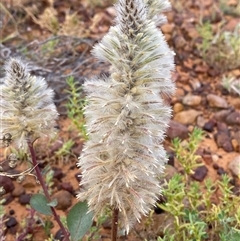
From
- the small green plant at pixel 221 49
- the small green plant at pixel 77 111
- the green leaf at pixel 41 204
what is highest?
the green leaf at pixel 41 204

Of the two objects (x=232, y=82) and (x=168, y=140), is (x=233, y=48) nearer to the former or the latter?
(x=232, y=82)

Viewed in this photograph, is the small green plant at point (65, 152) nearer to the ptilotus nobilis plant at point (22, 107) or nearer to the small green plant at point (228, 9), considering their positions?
the ptilotus nobilis plant at point (22, 107)

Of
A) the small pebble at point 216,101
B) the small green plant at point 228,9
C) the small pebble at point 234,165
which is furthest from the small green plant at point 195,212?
the small green plant at point 228,9

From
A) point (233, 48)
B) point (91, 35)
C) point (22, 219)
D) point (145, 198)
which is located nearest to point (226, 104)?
point (233, 48)

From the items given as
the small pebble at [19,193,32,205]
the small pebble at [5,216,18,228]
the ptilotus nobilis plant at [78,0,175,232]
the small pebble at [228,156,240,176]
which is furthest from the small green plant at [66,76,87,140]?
→ the small pebble at [228,156,240,176]

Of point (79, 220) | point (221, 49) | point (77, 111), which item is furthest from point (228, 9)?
point (79, 220)

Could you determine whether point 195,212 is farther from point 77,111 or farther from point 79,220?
point 77,111

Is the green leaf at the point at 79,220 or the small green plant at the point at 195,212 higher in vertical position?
the green leaf at the point at 79,220
